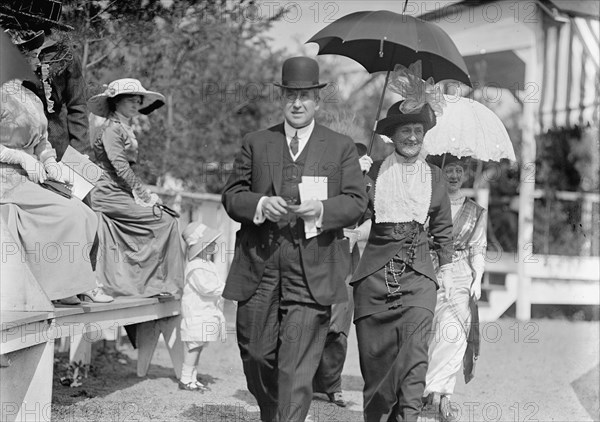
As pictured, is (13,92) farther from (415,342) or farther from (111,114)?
(415,342)

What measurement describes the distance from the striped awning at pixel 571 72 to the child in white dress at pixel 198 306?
7979 mm

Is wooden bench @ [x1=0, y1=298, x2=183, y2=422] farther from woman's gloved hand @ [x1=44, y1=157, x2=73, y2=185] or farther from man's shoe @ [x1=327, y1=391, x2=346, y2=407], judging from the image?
man's shoe @ [x1=327, y1=391, x2=346, y2=407]

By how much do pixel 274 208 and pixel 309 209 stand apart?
18 centimetres

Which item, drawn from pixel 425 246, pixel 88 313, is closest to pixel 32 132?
pixel 88 313

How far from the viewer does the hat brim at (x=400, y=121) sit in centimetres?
586

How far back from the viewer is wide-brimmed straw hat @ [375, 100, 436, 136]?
586cm

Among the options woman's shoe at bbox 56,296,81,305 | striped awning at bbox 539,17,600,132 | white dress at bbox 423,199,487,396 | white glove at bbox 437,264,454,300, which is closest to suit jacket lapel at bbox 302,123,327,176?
white glove at bbox 437,264,454,300

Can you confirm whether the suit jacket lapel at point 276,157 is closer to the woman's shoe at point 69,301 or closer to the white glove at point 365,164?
the white glove at point 365,164

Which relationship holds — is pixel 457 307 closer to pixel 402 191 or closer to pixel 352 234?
pixel 352 234

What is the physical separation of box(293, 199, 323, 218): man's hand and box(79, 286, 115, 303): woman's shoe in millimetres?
1978

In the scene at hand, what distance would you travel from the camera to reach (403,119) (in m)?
5.87

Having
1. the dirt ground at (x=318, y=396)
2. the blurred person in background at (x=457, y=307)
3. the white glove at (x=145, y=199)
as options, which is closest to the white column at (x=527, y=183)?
the dirt ground at (x=318, y=396)

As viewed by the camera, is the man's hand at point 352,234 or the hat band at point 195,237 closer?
the man's hand at point 352,234

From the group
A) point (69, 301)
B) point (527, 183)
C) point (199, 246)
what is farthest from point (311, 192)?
point (527, 183)
